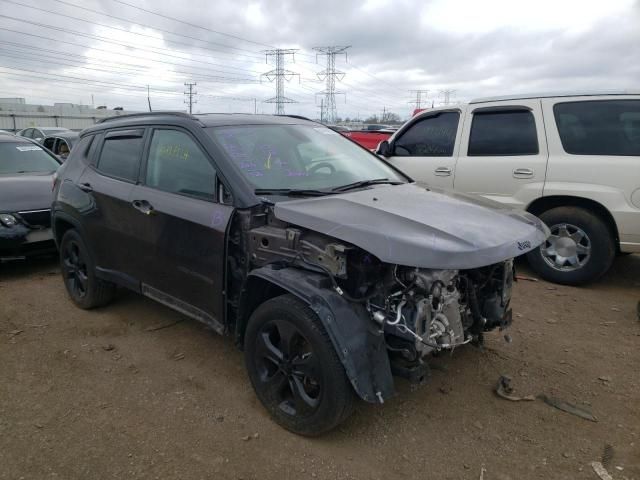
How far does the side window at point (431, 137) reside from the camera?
6215mm

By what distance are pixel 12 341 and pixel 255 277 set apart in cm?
258

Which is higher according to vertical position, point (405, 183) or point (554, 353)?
point (405, 183)

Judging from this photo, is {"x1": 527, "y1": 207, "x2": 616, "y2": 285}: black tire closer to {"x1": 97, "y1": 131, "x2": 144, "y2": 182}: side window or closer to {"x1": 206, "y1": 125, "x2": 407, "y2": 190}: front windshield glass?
{"x1": 206, "y1": 125, "x2": 407, "y2": 190}: front windshield glass

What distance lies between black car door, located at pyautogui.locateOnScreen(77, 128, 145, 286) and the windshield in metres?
3.05

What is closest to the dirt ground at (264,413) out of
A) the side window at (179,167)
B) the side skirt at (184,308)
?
the side skirt at (184,308)

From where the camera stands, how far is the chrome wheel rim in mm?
5246

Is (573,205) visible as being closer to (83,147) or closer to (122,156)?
(122,156)

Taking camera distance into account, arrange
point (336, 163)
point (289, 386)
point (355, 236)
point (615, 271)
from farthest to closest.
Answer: point (615, 271)
point (336, 163)
point (289, 386)
point (355, 236)

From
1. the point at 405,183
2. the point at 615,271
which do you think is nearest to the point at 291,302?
the point at 405,183

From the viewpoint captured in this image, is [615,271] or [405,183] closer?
[405,183]

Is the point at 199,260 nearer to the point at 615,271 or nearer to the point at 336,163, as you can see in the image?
the point at 336,163

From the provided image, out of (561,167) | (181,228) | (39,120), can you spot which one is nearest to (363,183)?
(181,228)

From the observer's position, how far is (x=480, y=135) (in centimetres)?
598

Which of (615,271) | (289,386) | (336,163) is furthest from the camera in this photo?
(615,271)
